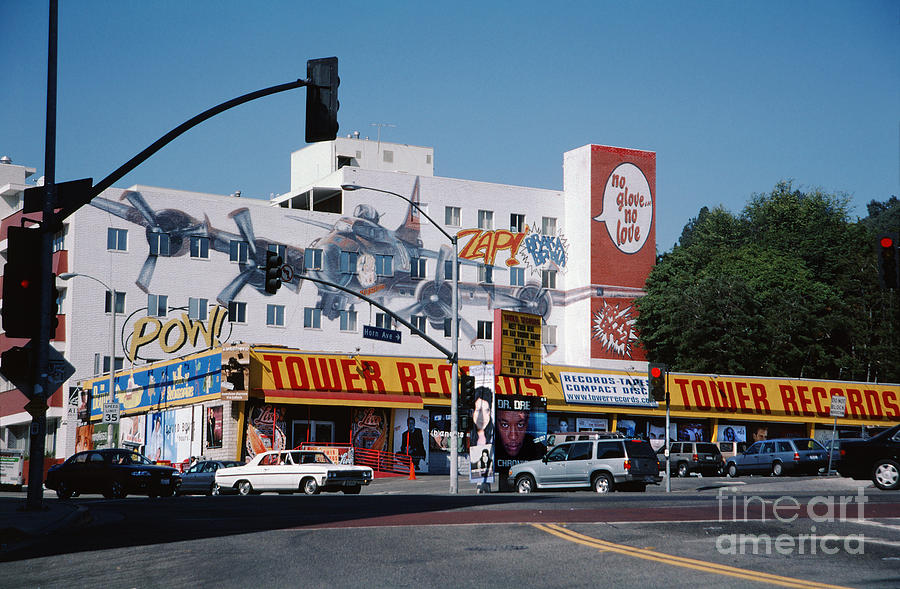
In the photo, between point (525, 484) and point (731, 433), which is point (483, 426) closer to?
point (525, 484)

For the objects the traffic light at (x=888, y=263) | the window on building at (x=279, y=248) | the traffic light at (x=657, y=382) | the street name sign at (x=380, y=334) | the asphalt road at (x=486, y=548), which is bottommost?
the asphalt road at (x=486, y=548)

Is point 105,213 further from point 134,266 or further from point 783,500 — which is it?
point 783,500

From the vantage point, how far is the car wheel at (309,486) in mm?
34469

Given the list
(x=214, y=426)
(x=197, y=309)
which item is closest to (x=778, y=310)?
(x=197, y=309)

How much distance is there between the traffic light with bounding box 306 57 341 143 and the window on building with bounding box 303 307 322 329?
56160mm

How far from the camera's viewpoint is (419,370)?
176 feet

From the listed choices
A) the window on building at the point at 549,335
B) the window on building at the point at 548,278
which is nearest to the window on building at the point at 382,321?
the window on building at the point at 549,335

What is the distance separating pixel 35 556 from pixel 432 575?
18.4ft

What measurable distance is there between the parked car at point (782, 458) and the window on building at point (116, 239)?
3833 centimetres

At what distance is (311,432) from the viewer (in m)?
51.7

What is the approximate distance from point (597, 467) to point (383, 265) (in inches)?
1702

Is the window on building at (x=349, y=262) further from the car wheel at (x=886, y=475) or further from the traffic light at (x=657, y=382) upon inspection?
the car wheel at (x=886, y=475)

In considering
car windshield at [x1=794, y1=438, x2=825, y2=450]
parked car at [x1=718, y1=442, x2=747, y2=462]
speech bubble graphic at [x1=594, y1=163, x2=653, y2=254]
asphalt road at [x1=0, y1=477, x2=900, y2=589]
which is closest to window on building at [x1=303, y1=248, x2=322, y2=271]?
speech bubble graphic at [x1=594, y1=163, x2=653, y2=254]

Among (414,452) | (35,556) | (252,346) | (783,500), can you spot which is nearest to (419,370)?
(414,452)
